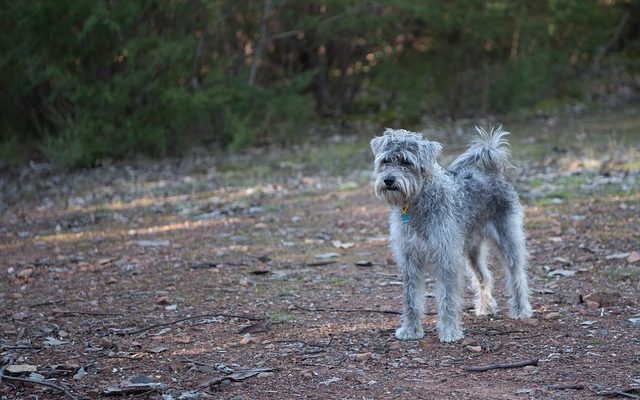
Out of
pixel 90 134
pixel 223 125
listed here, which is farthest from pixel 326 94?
pixel 90 134

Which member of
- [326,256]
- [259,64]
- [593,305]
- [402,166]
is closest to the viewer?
[402,166]

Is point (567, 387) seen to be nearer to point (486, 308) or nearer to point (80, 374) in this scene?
point (486, 308)

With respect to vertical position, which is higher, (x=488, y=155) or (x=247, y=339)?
(x=488, y=155)

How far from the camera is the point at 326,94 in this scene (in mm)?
22984

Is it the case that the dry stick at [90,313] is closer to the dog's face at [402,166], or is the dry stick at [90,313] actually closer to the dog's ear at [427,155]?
the dog's face at [402,166]

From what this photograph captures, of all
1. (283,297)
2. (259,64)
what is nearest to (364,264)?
(283,297)

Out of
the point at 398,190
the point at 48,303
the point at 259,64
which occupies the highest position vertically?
the point at 259,64

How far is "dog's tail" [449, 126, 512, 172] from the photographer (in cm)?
767

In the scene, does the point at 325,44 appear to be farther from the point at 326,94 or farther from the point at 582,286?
the point at 582,286

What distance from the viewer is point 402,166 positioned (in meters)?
6.86

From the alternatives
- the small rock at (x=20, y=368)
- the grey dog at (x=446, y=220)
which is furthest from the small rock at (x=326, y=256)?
the small rock at (x=20, y=368)

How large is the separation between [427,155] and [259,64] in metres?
14.1

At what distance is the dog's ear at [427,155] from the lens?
6887mm

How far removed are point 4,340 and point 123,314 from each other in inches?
44.6
